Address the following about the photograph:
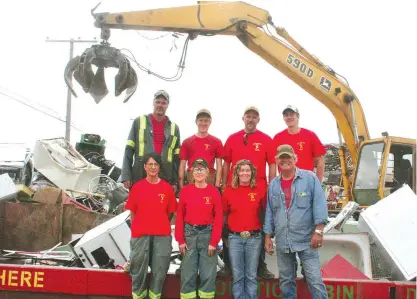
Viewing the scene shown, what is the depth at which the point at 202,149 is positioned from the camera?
5.18 meters

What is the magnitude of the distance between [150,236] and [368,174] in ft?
16.3

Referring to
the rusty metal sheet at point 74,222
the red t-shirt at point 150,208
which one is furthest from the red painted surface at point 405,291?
Result: the rusty metal sheet at point 74,222

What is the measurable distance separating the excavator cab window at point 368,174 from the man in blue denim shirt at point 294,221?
4034 mm

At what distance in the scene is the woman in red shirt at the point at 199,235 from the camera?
464cm

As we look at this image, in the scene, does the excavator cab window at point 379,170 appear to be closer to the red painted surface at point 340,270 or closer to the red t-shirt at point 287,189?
the red painted surface at point 340,270

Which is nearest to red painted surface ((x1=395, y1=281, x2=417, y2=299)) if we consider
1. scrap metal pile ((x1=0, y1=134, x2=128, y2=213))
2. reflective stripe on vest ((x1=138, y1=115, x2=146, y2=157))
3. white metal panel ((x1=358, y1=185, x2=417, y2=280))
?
white metal panel ((x1=358, y1=185, x2=417, y2=280))

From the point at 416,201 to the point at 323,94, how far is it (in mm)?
3381

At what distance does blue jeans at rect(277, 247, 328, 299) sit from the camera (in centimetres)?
444

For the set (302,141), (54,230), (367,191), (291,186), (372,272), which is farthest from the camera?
(54,230)

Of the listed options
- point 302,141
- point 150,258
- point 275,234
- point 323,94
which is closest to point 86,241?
point 150,258

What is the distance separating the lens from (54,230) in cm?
891

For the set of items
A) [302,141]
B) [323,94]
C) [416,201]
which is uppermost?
[323,94]

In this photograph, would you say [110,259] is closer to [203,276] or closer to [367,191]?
[203,276]

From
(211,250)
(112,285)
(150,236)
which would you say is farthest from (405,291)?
(112,285)
